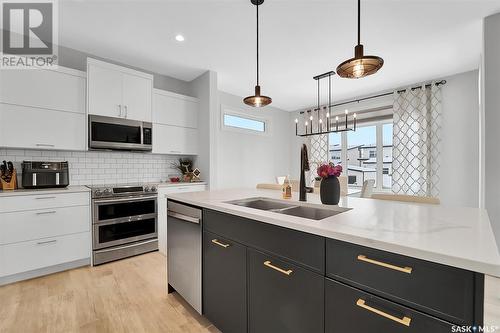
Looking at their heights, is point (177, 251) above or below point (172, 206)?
below

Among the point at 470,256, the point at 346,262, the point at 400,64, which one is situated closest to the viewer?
the point at 470,256

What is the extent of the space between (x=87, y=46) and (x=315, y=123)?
4.53 meters

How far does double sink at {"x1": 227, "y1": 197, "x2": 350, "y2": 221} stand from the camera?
145 cm

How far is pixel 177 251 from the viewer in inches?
75.2

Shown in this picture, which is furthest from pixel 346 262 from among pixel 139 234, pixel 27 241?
pixel 27 241

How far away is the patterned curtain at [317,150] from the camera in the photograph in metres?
5.19

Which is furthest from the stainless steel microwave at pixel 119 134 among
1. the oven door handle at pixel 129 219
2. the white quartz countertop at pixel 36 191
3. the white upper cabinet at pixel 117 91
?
the oven door handle at pixel 129 219

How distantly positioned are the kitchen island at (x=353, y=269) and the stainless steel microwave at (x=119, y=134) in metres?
2.13

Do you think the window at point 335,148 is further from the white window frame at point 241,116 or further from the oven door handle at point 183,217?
the oven door handle at point 183,217

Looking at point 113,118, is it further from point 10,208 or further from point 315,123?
point 315,123

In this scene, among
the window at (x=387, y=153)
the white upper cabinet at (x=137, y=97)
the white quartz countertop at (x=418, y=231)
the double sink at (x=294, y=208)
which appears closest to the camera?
the white quartz countertop at (x=418, y=231)

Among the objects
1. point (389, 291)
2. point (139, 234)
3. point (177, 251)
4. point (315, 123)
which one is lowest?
point (139, 234)

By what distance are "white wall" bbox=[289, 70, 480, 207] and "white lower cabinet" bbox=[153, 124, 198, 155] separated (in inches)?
165

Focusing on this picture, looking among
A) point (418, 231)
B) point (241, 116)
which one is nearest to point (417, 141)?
point (241, 116)
